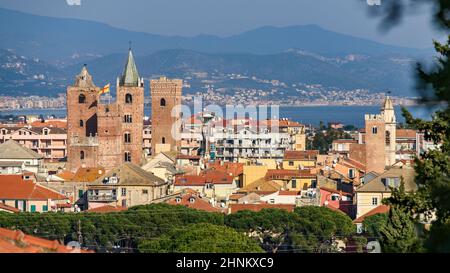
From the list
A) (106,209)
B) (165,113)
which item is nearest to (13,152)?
(165,113)

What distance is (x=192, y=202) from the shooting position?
46.0m

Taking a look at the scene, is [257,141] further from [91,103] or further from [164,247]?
[164,247]

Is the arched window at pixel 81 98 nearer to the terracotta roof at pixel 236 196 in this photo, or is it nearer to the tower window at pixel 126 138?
the tower window at pixel 126 138

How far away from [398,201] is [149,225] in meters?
22.4

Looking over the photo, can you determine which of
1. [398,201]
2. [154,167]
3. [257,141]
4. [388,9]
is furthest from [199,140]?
[388,9]

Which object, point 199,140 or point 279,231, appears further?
point 199,140

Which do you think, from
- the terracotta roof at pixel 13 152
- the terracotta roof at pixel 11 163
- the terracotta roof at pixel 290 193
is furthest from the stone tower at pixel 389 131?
the terracotta roof at pixel 11 163

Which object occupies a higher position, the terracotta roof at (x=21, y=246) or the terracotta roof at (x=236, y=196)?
the terracotta roof at (x=21, y=246)

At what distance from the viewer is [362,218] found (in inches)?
1635

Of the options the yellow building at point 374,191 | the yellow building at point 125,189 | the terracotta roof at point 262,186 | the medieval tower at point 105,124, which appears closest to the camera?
the yellow building at point 374,191

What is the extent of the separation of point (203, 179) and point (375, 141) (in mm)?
12165

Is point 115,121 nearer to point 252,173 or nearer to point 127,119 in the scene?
point 127,119

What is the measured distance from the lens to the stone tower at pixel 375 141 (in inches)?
2465

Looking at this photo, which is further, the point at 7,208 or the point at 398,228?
the point at 7,208
